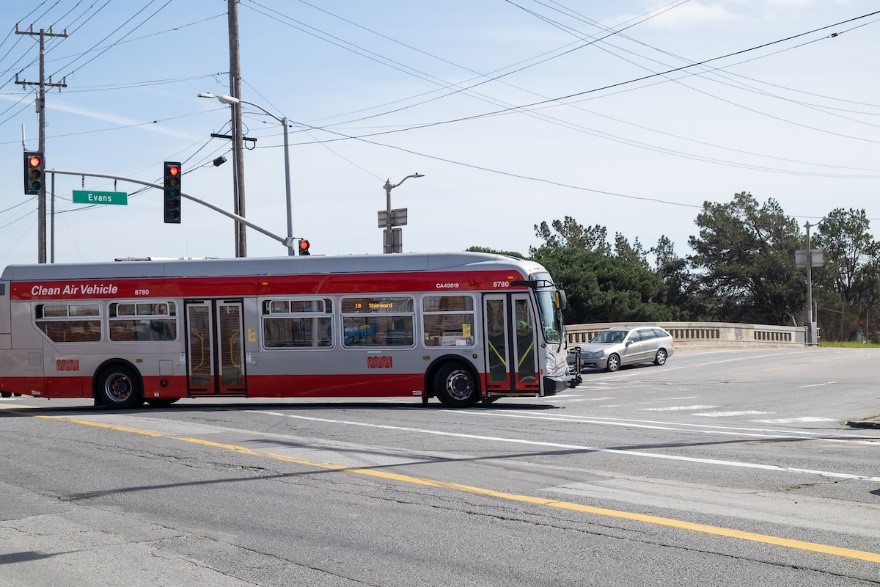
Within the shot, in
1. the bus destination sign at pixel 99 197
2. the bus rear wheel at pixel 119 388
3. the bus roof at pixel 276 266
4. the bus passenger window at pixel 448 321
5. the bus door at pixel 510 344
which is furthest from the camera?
the bus destination sign at pixel 99 197

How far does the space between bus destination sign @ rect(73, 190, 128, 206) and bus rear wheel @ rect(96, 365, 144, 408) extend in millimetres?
8798

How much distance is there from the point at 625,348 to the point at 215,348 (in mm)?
18541

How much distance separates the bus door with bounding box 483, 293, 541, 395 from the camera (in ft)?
65.2

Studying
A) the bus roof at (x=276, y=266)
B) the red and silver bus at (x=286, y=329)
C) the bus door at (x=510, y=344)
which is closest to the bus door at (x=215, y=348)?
the red and silver bus at (x=286, y=329)

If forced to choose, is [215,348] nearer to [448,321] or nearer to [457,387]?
[448,321]

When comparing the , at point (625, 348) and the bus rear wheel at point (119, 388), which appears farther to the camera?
the , at point (625, 348)

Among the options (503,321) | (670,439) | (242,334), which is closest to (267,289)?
(242,334)

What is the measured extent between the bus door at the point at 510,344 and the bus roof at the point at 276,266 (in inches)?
28.2

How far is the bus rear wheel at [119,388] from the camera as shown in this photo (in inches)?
835

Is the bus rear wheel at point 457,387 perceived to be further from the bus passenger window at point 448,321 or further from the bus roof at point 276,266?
the bus roof at point 276,266

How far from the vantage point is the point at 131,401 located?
835 inches

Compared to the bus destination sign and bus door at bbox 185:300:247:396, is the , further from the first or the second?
bus door at bbox 185:300:247:396

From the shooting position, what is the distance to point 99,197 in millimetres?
28844

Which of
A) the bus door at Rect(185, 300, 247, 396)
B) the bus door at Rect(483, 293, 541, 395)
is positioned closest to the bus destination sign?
the bus door at Rect(185, 300, 247, 396)
